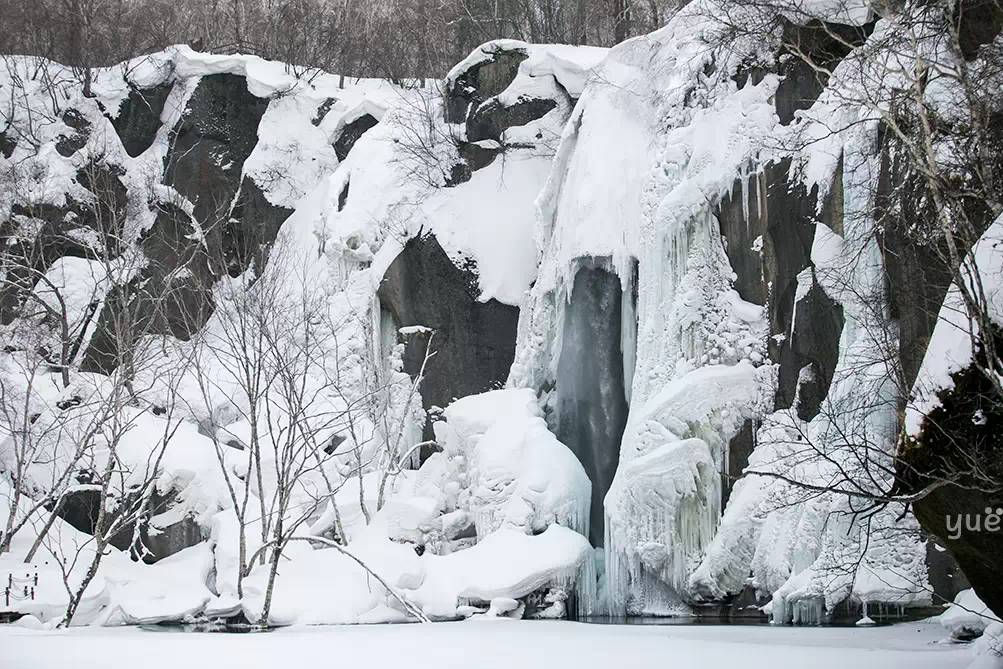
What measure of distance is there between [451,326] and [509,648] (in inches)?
413

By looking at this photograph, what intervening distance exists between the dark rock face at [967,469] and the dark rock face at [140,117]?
67.7ft

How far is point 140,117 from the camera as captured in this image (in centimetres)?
2380

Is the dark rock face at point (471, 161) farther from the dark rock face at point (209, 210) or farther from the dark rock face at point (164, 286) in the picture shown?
the dark rock face at point (164, 286)

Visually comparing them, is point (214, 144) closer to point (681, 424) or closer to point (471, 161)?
point (471, 161)

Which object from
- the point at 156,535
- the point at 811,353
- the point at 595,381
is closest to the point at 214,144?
the point at 156,535

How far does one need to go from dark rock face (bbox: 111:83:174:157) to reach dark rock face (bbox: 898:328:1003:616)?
20631 mm

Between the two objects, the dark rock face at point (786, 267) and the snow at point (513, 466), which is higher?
the dark rock face at point (786, 267)

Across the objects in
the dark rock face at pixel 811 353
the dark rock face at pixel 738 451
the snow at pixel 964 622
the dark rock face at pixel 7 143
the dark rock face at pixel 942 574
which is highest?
the dark rock face at pixel 7 143

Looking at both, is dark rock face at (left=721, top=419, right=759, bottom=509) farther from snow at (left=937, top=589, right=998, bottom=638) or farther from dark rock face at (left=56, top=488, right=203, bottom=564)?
dark rock face at (left=56, top=488, right=203, bottom=564)

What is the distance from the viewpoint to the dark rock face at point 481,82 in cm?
1989

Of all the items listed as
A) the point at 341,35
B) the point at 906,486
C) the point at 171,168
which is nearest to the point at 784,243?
the point at 906,486

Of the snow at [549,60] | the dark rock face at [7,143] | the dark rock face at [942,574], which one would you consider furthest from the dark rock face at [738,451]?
the dark rock face at [7,143]

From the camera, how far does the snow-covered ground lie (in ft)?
24.8

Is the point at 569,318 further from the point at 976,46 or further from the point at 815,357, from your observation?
the point at 976,46
